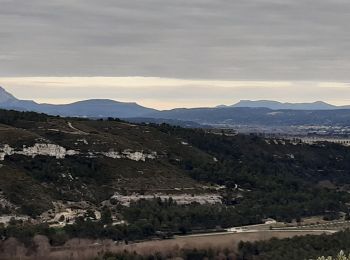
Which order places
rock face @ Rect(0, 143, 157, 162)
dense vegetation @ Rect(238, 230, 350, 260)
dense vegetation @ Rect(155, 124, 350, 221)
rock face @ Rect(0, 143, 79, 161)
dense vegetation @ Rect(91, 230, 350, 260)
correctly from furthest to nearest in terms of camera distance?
dense vegetation @ Rect(155, 124, 350, 221), rock face @ Rect(0, 143, 157, 162), rock face @ Rect(0, 143, 79, 161), dense vegetation @ Rect(91, 230, 350, 260), dense vegetation @ Rect(238, 230, 350, 260)

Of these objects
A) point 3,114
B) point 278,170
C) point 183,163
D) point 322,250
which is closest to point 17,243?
point 322,250

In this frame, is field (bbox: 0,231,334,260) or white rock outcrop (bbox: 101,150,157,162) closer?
field (bbox: 0,231,334,260)

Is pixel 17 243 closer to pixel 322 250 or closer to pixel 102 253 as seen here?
pixel 102 253

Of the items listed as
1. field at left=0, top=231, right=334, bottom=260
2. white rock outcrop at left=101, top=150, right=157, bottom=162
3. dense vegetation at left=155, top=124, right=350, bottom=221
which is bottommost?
field at left=0, top=231, right=334, bottom=260

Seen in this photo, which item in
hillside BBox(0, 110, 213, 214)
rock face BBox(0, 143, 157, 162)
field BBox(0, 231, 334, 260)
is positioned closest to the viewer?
field BBox(0, 231, 334, 260)

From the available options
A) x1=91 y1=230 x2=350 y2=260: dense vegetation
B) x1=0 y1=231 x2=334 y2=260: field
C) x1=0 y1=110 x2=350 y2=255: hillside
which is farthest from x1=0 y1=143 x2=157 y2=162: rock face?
x1=91 y1=230 x2=350 y2=260: dense vegetation

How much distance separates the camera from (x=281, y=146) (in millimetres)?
171500

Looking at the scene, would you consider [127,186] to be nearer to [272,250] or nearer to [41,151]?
[41,151]

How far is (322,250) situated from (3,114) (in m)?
81.1

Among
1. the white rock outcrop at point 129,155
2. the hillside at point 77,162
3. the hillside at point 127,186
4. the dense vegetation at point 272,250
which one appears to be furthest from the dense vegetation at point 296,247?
the white rock outcrop at point 129,155

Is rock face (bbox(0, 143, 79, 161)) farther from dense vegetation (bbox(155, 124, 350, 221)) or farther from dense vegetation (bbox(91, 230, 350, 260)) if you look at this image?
dense vegetation (bbox(91, 230, 350, 260))

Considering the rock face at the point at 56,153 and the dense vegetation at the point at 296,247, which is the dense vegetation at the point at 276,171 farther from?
the dense vegetation at the point at 296,247

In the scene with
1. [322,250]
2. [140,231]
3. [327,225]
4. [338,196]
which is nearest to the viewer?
[322,250]

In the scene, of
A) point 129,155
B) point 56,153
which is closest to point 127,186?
point 129,155
